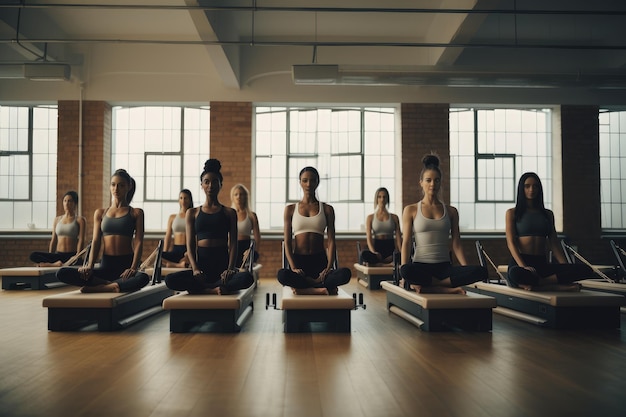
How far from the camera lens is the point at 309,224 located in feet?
17.4

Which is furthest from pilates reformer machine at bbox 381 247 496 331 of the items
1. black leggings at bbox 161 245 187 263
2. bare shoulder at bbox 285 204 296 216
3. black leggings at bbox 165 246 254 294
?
black leggings at bbox 161 245 187 263

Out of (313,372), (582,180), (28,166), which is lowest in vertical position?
(313,372)

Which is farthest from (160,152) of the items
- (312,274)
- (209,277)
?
(312,274)

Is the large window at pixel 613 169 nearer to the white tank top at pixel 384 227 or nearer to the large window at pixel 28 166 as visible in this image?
the white tank top at pixel 384 227

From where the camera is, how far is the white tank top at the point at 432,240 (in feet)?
17.0

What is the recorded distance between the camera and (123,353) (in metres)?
3.89

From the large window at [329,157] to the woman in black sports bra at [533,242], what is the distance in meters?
5.28

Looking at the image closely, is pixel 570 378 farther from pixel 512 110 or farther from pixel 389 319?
pixel 512 110

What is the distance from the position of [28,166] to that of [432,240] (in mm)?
8813

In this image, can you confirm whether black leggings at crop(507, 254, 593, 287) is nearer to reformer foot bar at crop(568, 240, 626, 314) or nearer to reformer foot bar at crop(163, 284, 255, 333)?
reformer foot bar at crop(568, 240, 626, 314)

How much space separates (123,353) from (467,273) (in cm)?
290

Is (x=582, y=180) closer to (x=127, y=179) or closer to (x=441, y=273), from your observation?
(x=441, y=273)

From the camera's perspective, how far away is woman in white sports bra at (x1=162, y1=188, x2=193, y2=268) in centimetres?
809

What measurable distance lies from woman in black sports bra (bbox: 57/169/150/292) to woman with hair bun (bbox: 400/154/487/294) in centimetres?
256
